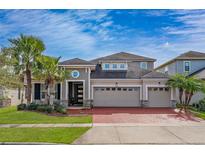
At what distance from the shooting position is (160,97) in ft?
76.5

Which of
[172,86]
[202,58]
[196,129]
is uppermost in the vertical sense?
[202,58]

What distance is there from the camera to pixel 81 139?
9852mm

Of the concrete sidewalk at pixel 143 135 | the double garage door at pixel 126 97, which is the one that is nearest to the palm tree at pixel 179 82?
the double garage door at pixel 126 97

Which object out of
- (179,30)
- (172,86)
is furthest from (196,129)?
(172,86)

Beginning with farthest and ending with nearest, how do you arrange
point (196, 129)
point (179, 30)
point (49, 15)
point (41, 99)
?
A: 1. point (41, 99)
2. point (179, 30)
3. point (49, 15)
4. point (196, 129)

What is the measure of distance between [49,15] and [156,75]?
11774 millimetres

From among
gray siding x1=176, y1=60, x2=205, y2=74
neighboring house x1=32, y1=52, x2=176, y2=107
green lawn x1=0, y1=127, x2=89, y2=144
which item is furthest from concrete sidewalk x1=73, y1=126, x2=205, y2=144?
gray siding x1=176, y1=60, x2=205, y2=74

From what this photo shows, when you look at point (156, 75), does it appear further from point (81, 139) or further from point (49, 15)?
point (81, 139)

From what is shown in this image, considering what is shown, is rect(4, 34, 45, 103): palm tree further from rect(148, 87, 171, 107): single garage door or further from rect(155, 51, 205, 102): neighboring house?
rect(155, 51, 205, 102): neighboring house

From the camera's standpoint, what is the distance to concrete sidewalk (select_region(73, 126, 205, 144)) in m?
9.70

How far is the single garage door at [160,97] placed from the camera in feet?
76.4

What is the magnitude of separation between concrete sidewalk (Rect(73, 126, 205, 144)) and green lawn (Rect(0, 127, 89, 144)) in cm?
38

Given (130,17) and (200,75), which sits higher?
Answer: (130,17)

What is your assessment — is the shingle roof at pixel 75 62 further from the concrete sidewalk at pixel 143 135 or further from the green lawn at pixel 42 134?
the green lawn at pixel 42 134
